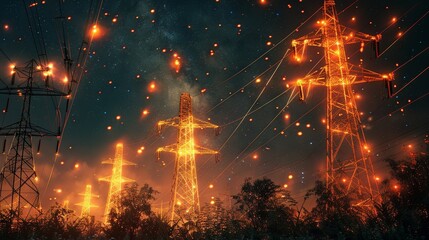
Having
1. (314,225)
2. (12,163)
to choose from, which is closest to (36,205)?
(12,163)

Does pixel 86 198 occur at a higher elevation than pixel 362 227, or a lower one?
higher

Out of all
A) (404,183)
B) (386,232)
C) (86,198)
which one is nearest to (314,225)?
(386,232)

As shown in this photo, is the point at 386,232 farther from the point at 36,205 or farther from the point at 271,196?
the point at 36,205

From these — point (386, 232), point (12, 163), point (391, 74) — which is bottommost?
point (386, 232)

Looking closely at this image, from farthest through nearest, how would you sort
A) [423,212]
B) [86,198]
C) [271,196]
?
[86,198] → [271,196] → [423,212]

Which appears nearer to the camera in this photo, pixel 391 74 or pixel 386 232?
pixel 386 232

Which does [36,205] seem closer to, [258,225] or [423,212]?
[258,225]

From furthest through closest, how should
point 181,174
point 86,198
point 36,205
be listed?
point 86,198 → point 181,174 → point 36,205

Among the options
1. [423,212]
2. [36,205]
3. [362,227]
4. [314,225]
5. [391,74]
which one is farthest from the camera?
[36,205]

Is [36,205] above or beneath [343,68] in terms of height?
beneath
